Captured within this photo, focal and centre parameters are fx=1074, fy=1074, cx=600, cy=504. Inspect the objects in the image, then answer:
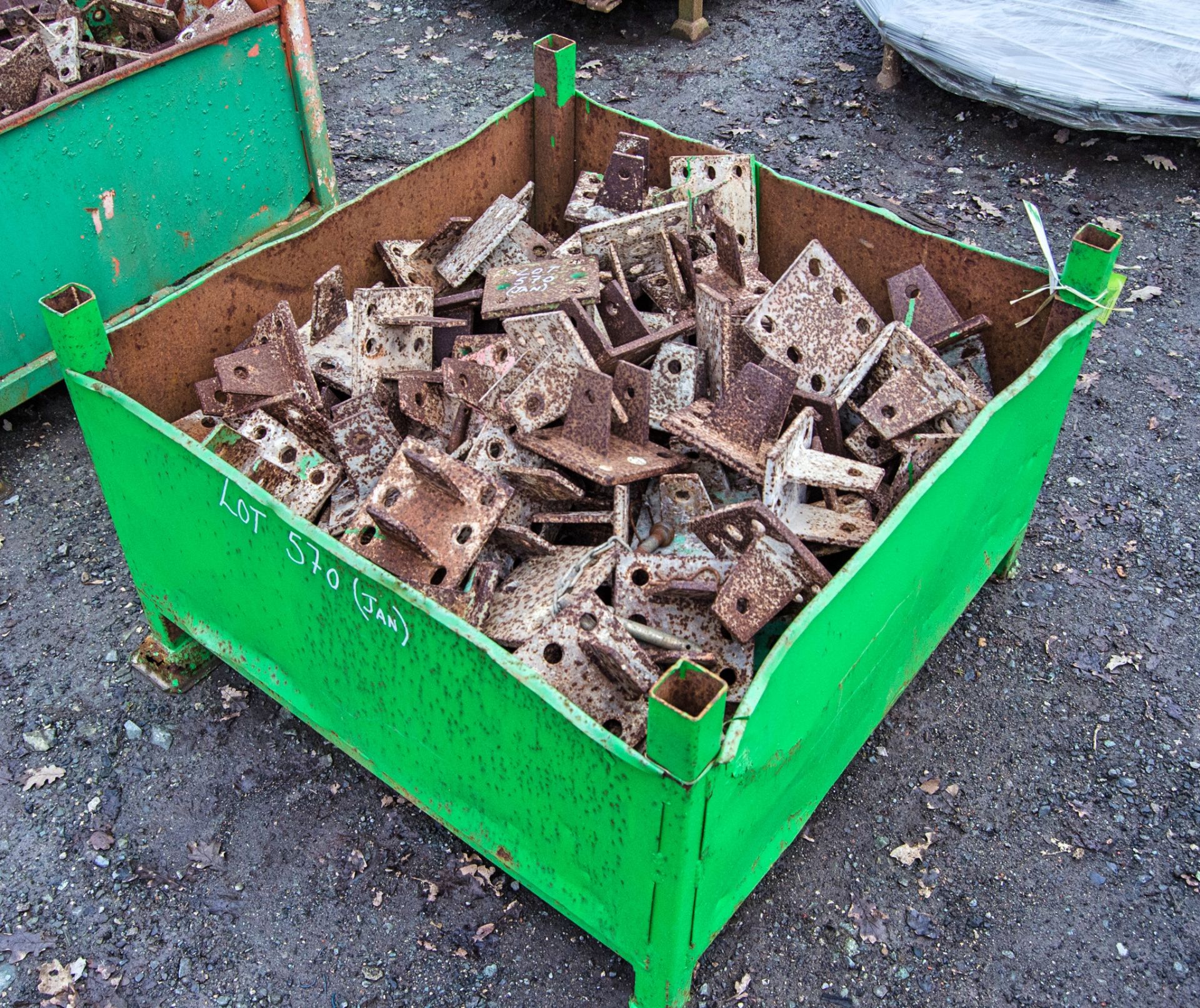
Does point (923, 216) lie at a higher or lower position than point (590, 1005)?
higher

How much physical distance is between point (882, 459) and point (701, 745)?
1502 mm

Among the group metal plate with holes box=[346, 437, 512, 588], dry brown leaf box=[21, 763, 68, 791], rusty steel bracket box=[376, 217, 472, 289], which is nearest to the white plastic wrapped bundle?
rusty steel bracket box=[376, 217, 472, 289]

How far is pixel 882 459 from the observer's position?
310cm

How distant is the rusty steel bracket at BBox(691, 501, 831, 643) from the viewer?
2.52 metres

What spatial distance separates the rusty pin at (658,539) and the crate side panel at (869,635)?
1.94 feet

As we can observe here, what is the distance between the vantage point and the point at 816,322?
3260mm

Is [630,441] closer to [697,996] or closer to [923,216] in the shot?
[697,996]

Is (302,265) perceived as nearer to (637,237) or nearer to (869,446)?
(637,237)

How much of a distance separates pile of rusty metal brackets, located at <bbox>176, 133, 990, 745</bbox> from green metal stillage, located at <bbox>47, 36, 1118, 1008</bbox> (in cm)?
15

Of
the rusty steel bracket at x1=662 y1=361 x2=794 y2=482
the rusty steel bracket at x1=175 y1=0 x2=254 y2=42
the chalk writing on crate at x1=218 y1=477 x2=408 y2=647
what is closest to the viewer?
the chalk writing on crate at x1=218 y1=477 x2=408 y2=647

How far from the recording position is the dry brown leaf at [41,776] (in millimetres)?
3234

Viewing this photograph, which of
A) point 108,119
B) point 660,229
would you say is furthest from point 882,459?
point 108,119

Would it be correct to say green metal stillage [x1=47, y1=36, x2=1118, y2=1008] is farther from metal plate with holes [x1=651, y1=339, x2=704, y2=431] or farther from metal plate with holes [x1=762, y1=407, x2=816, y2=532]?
metal plate with holes [x1=651, y1=339, x2=704, y2=431]

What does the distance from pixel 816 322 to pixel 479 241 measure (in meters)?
1.20
